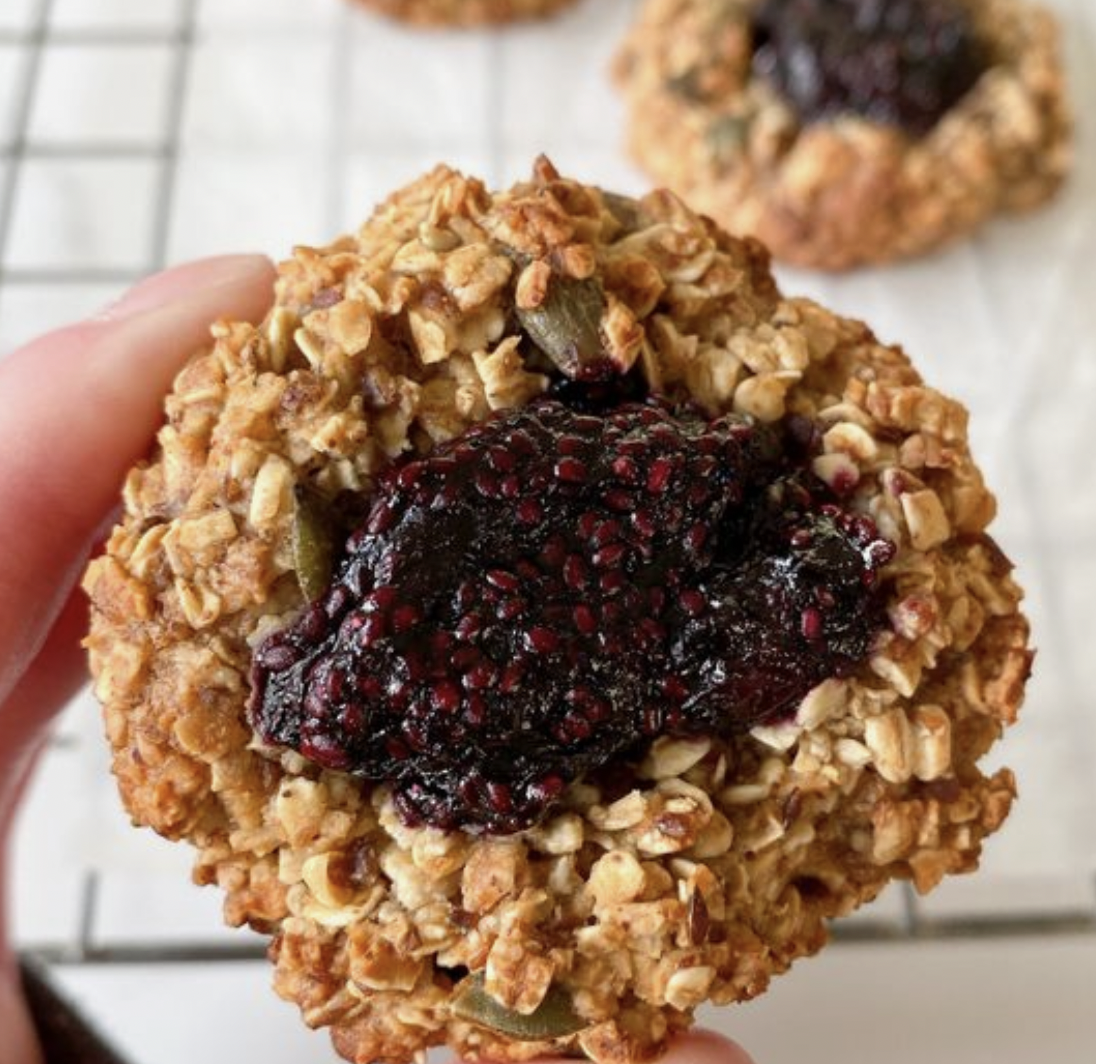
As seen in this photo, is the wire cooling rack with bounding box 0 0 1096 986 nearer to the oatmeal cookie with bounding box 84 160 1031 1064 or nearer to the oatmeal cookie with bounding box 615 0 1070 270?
Result: the oatmeal cookie with bounding box 615 0 1070 270

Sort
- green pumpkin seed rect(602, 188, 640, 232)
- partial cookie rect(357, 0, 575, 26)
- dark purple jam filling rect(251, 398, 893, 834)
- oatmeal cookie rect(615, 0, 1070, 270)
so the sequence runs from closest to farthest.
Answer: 1. dark purple jam filling rect(251, 398, 893, 834)
2. green pumpkin seed rect(602, 188, 640, 232)
3. oatmeal cookie rect(615, 0, 1070, 270)
4. partial cookie rect(357, 0, 575, 26)

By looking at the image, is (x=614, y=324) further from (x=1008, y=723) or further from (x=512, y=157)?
(x=512, y=157)

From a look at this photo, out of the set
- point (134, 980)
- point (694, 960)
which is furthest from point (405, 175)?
point (694, 960)

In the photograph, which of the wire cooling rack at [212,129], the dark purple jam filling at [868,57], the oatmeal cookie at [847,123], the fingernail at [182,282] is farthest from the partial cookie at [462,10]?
the fingernail at [182,282]

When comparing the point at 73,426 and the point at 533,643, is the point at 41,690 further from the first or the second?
the point at 533,643

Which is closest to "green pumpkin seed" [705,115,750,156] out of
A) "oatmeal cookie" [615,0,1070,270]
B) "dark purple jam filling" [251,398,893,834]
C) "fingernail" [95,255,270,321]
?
"oatmeal cookie" [615,0,1070,270]
